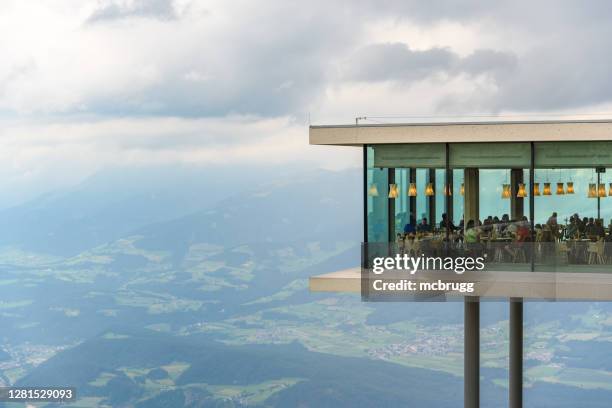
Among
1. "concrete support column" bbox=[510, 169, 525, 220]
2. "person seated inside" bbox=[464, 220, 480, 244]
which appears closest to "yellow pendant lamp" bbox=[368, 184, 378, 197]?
"person seated inside" bbox=[464, 220, 480, 244]

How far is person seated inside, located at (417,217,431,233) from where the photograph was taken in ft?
95.3

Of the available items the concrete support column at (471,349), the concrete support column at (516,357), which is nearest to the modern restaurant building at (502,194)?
the concrete support column at (471,349)

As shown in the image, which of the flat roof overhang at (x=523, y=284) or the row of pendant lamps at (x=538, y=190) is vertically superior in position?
the row of pendant lamps at (x=538, y=190)

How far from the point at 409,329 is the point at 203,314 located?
89.3 feet

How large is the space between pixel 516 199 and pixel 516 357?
37.7ft

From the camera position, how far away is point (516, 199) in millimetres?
28594

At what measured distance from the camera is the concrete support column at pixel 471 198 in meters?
28.8

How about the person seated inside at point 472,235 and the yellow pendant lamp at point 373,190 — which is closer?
the person seated inside at point 472,235

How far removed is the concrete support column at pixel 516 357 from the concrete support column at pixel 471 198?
31.8ft

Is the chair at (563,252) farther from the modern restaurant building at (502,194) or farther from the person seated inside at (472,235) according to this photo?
the person seated inside at (472,235)

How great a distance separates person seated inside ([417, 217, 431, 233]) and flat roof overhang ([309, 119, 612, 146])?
211cm

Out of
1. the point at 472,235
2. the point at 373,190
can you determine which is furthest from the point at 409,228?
the point at 472,235

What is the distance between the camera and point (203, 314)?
146 meters

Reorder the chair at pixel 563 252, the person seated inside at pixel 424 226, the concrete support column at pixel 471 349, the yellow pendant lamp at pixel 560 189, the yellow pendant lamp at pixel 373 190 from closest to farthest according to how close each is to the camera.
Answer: the chair at pixel 563 252 → the yellow pendant lamp at pixel 560 189 → the person seated inside at pixel 424 226 → the yellow pendant lamp at pixel 373 190 → the concrete support column at pixel 471 349
